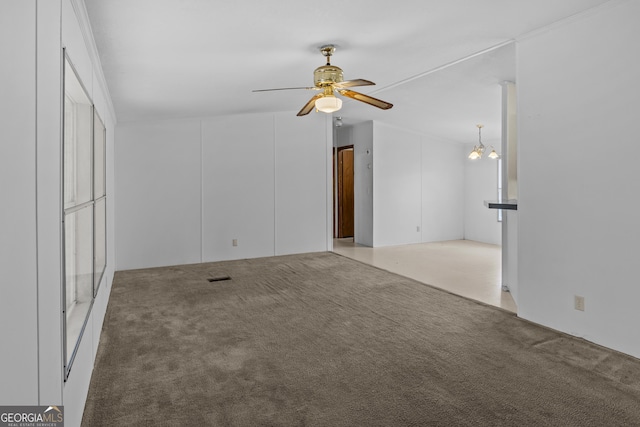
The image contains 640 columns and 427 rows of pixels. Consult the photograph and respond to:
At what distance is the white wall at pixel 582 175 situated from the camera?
2.79 m

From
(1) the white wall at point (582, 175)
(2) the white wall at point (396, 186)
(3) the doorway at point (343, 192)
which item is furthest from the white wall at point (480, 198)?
(1) the white wall at point (582, 175)

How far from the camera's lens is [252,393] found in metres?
2.32

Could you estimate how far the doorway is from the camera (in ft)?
30.1

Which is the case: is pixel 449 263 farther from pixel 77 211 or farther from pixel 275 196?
pixel 77 211

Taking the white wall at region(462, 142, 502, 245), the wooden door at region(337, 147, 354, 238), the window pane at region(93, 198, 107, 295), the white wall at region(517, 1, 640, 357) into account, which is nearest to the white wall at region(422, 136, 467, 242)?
the white wall at region(462, 142, 502, 245)

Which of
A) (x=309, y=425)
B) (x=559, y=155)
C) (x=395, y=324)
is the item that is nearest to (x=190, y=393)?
(x=309, y=425)

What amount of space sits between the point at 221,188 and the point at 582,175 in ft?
16.5

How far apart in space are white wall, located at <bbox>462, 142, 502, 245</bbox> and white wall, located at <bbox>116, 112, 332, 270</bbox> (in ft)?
11.6

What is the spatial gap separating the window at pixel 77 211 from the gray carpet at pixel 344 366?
0.54 m

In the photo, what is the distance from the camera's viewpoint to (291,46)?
11.4 ft

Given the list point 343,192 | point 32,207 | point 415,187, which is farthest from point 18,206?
point 343,192

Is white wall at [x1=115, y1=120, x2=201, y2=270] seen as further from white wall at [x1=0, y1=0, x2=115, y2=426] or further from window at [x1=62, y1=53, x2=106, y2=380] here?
white wall at [x1=0, y1=0, x2=115, y2=426]

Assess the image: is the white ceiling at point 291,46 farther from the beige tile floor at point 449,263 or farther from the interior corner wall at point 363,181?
the beige tile floor at point 449,263

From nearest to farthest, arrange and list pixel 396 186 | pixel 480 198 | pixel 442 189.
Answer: pixel 396 186, pixel 480 198, pixel 442 189
